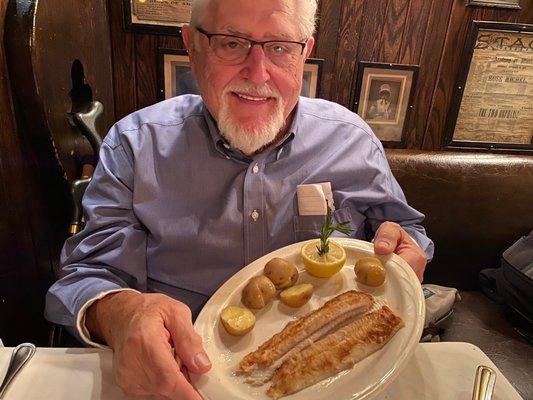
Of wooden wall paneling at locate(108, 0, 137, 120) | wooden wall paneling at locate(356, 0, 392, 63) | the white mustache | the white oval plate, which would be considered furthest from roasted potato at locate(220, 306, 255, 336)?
wooden wall paneling at locate(356, 0, 392, 63)

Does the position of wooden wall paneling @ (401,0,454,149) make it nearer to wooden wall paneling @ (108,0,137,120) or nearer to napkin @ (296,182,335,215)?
napkin @ (296,182,335,215)

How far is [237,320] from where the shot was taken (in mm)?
976

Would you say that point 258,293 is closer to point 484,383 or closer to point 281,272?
point 281,272

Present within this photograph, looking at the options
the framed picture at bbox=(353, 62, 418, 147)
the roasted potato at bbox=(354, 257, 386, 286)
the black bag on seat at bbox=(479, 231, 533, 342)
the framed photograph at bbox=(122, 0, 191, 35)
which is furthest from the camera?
the framed picture at bbox=(353, 62, 418, 147)

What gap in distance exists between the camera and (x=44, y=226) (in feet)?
5.04

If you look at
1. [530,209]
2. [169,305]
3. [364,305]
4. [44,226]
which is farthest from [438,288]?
[44,226]

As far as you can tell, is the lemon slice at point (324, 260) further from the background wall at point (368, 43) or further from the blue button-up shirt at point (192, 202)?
the background wall at point (368, 43)

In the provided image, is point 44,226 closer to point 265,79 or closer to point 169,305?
point 169,305

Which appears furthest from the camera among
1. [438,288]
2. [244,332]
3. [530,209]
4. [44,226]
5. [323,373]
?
[530,209]

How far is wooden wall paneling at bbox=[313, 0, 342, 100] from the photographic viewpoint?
6.81ft

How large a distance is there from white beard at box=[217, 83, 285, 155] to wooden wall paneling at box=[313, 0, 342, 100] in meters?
0.96

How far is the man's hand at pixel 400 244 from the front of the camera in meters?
1.18

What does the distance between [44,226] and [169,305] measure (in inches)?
33.1

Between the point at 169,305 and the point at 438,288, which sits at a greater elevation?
the point at 169,305
